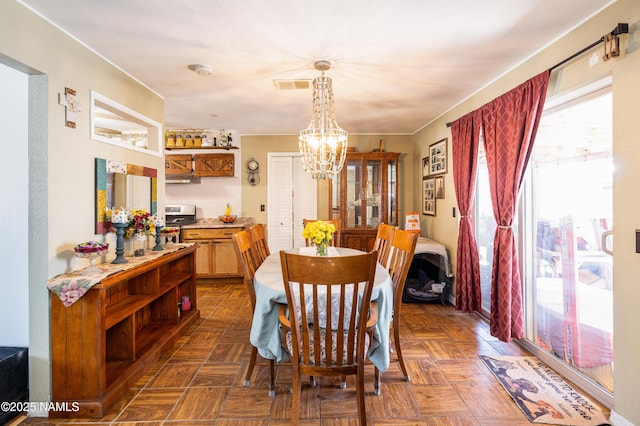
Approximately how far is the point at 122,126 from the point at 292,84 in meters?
2.78

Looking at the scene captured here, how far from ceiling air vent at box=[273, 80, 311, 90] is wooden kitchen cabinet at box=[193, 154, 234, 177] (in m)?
2.32

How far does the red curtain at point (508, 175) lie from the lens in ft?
7.92

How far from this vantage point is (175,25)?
204 cm

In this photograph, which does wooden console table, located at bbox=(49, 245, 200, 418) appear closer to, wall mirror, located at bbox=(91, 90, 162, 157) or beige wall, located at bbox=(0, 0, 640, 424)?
beige wall, located at bbox=(0, 0, 640, 424)

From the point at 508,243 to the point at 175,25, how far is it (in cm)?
299

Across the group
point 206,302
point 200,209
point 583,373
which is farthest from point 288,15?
point 200,209

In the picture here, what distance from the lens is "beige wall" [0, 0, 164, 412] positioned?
181cm

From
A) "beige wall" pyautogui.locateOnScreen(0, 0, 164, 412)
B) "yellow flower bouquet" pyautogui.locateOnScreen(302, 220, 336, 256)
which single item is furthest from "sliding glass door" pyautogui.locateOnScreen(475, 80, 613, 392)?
"beige wall" pyautogui.locateOnScreen(0, 0, 164, 412)

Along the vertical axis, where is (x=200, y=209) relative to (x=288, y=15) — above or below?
below

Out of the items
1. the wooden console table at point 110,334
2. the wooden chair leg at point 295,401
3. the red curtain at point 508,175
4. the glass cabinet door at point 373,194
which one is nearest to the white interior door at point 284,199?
the glass cabinet door at point 373,194

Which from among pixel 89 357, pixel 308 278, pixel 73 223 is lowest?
pixel 89 357

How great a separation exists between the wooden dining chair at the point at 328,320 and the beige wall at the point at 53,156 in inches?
58.6

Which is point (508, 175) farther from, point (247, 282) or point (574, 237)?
point (247, 282)

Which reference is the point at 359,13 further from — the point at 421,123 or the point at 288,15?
the point at 421,123
